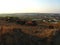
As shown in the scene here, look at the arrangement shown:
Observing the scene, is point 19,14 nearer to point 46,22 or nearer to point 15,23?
point 15,23

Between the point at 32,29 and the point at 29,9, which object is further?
the point at 29,9

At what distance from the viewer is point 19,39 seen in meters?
2.72

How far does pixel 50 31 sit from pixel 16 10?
0.87 m

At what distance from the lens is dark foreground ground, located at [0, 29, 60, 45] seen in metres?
2.70

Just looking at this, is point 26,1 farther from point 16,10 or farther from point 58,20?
point 58,20

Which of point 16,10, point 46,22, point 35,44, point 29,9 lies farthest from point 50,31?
point 16,10

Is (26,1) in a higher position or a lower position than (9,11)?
higher

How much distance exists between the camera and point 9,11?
2898 millimetres

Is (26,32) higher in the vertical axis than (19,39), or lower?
higher

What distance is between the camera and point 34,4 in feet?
9.82

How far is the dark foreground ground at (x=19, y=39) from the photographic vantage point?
2.70 metres

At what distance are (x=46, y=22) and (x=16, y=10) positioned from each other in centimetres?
71

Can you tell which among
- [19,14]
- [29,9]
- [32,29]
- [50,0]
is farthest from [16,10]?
[50,0]

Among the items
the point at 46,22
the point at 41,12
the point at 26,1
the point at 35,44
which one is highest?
the point at 26,1
